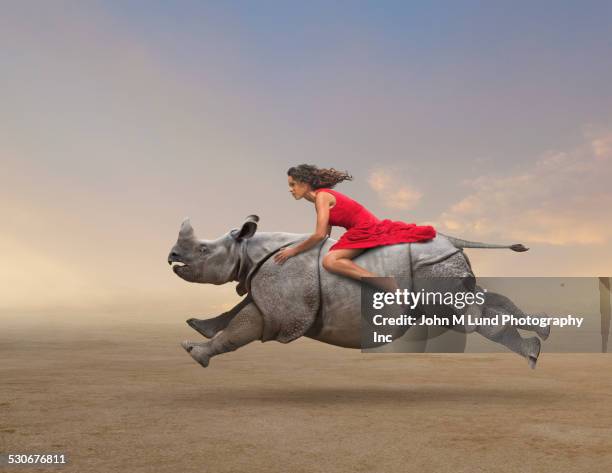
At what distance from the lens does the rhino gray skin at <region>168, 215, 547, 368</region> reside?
7.38 meters

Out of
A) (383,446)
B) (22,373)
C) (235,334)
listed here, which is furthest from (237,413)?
(22,373)

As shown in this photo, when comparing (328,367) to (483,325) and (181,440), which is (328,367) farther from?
(181,440)

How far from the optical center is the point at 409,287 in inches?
291

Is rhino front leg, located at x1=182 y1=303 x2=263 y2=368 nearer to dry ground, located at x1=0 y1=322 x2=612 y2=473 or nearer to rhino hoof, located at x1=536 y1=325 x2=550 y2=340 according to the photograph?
dry ground, located at x1=0 y1=322 x2=612 y2=473

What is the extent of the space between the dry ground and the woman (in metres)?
1.46

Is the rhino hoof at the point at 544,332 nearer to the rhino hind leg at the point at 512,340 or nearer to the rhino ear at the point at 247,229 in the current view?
the rhino hind leg at the point at 512,340

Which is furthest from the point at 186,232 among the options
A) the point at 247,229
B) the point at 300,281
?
the point at 300,281

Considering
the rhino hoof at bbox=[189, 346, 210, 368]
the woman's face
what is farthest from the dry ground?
the woman's face

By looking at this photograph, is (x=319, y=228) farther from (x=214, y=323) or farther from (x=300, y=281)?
(x=214, y=323)

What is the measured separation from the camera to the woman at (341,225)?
291 inches

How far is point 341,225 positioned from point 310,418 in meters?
2.30

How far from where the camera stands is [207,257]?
25.3ft

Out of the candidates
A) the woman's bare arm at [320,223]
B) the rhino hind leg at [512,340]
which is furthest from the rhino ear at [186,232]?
the rhino hind leg at [512,340]

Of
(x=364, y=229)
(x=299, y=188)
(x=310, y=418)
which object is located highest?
(x=299, y=188)
